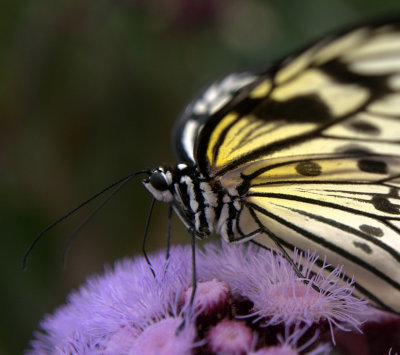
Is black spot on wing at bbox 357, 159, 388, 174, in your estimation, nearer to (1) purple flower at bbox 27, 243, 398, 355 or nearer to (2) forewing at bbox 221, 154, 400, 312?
(2) forewing at bbox 221, 154, 400, 312

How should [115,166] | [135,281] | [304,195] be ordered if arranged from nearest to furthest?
[135,281], [304,195], [115,166]

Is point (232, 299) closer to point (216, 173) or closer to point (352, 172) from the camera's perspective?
point (216, 173)

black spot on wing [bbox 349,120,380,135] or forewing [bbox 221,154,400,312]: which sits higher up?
black spot on wing [bbox 349,120,380,135]

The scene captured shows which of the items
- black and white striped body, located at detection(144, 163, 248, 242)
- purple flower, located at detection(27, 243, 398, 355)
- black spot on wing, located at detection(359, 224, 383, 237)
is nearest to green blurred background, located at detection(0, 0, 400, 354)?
purple flower, located at detection(27, 243, 398, 355)

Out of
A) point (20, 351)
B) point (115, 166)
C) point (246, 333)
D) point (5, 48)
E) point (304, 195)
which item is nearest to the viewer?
point (246, 333)

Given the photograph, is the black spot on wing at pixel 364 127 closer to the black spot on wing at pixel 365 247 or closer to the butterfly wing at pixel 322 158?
the butterfly wing at pixel 322 158

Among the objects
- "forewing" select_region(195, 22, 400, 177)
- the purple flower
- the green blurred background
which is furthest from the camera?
the green blurred background

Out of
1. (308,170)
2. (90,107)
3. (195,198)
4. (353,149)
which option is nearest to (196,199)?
(195,198)

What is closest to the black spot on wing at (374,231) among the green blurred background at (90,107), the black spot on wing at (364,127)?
the black spot on wing at (364,127)

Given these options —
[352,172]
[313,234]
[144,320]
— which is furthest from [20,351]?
[352,172]
